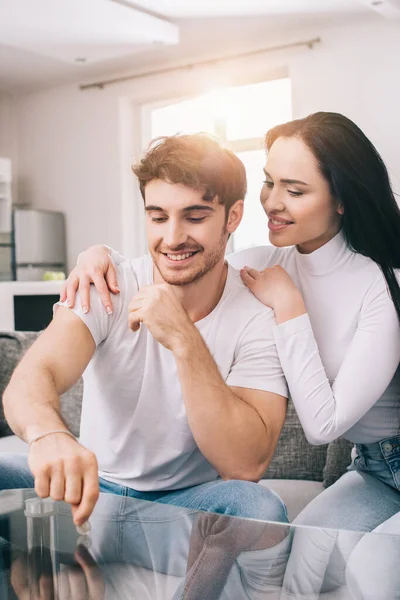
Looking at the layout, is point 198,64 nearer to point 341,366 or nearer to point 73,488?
point 341,366

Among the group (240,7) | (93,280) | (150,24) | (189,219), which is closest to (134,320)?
(93,280)

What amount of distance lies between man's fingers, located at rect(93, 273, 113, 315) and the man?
0.02 m

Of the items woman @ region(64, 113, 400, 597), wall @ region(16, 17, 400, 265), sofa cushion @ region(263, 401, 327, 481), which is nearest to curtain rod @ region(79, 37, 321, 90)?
wall @ region(16, 17, 400, 265)

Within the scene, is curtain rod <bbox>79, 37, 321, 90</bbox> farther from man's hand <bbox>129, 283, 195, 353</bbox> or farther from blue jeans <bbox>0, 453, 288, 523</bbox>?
blue jeans <bbox>0, 453, 288, 523</bbox>

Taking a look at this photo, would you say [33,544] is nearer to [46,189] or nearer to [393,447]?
[393,447]

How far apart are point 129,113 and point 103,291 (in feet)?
20.5

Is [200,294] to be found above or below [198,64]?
below

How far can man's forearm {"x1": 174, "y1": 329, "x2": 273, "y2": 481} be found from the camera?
1473 millimetres

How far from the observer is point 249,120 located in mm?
6992

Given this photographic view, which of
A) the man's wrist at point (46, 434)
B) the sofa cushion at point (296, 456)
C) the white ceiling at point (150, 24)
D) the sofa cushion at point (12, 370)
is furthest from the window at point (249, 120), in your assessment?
the man's wrist at point (46, 434)

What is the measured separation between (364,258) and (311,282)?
0.43 feet

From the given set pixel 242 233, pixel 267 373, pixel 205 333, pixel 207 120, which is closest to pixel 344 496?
pixel 267 373

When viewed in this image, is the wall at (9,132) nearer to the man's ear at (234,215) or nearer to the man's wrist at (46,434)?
the man's ear at (234,215)

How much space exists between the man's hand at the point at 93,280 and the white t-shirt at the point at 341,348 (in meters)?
0.37
